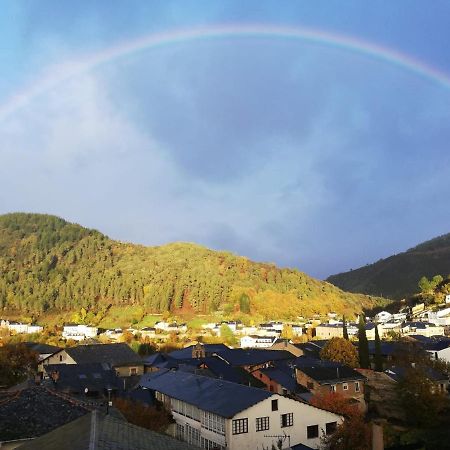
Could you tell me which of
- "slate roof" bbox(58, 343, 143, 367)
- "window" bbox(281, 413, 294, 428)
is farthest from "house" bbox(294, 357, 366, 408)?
"slate roof" bbox(58, 343, 143, 367)

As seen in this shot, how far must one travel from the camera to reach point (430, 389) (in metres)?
35.9

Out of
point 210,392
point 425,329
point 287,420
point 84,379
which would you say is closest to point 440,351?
point 425,329

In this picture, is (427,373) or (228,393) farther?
(427,373)

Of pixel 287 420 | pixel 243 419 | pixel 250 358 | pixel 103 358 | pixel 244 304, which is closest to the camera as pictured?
pixel 243 419

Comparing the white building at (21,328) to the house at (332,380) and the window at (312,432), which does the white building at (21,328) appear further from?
the window at (312,432)

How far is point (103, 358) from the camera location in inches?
2299

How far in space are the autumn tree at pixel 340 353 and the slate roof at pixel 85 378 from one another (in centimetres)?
2619

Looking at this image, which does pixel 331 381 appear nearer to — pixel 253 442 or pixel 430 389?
pixel 430 389

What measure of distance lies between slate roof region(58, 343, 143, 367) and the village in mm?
124

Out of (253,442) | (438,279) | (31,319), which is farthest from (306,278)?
(253,442)

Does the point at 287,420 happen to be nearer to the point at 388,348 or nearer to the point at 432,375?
the point at 432,375

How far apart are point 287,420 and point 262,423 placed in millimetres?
1774

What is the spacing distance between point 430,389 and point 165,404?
19.5 metres

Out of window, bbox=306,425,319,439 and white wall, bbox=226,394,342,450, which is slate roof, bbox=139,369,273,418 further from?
window, bbox=306,425,319,439
